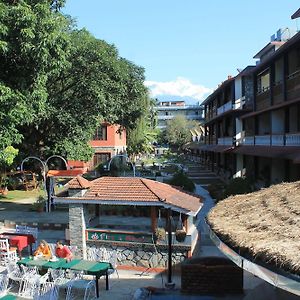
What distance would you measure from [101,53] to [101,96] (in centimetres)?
266

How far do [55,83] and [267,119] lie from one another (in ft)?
47.2

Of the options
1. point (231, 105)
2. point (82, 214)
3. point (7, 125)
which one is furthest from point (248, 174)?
point (7, 125)

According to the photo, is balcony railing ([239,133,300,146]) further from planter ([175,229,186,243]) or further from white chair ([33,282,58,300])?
white chair ([33,282,58,300])

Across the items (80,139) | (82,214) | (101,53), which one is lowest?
(82,214)

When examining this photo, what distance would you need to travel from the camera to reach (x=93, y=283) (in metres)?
12.3

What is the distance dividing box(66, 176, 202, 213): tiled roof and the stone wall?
59.6 inches

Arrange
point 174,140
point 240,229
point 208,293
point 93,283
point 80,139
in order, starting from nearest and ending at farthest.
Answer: point 240,229
point 208,293
point 93,283
point 80,139
point 174,140

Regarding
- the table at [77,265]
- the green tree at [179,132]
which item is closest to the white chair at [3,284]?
the table at [77,265]

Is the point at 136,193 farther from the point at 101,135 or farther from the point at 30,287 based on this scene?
the point at 101,135

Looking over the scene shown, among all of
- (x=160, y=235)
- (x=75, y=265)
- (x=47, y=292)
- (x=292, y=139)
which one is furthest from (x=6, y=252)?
(x=292, y=139)

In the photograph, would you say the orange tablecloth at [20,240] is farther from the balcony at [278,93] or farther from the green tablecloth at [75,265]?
the balcony at [278,93]

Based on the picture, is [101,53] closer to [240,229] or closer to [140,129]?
[240,229]

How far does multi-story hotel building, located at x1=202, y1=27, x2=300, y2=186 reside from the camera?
2369 centimetres

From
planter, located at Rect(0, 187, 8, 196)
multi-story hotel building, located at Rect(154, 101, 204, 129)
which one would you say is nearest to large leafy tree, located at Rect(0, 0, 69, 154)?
planter, located at Rect(0, 187, 8, 196)
